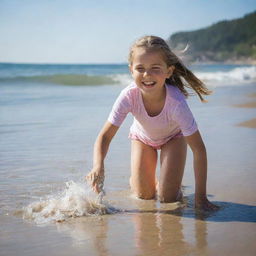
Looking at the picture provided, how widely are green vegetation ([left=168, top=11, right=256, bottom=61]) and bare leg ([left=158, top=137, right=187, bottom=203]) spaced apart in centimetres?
7857

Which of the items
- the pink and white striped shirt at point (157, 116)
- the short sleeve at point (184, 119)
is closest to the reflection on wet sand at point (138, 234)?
the short sleeve at point (184, 119)

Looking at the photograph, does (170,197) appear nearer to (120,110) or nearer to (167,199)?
(167,199)

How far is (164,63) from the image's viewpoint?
3586 millimetres

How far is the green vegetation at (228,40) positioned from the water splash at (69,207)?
79.4 metres

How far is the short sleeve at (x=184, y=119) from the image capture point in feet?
11.0

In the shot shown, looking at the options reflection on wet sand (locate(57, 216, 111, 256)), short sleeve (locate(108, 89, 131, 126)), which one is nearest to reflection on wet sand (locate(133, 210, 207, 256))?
reflection on wet sand (locate(57, 216, 111, 256))

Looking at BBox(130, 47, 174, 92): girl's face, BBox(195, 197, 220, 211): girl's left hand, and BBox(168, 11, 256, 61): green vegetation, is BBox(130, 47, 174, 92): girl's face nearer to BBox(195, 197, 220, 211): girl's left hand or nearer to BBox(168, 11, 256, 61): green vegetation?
BBox(195, 197, 220, 211): girl's left hand

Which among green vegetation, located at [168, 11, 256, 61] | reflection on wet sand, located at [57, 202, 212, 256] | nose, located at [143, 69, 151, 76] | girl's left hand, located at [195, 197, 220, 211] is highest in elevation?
green vegetation, located at [168, 11, 256, 61]

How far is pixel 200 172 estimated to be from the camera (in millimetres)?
3285

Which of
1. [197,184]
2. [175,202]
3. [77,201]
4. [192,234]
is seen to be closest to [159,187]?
[175,202]

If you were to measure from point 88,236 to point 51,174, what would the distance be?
168 centimetres

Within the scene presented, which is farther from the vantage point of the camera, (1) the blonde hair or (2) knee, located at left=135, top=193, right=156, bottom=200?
(2) knee, located at left=135, top=193, right=156, bottom=200

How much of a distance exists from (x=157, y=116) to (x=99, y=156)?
665 millimetres

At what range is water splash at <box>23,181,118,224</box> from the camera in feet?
10.0
